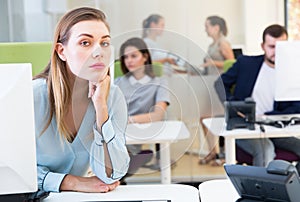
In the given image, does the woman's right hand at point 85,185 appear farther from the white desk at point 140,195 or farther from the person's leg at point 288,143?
the person's leg at point 288,143

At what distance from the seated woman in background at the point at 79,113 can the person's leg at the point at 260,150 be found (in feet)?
5.58

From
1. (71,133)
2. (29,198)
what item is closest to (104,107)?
(71,133)

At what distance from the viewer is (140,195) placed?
1764 mm

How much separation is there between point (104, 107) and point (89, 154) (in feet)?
0.62

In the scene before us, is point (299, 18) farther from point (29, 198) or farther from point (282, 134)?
point (29, 198)

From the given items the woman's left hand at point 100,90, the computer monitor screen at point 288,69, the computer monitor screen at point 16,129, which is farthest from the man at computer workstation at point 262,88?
the computer monitor screen at point 16,129

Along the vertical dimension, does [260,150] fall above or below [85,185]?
below

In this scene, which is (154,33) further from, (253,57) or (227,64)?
(253,57)

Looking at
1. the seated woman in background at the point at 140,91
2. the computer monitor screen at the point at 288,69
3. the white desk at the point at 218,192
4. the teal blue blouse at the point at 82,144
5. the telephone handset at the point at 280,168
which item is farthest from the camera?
the computer monitor screen at the point at 288,69

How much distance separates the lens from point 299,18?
5.14 meters

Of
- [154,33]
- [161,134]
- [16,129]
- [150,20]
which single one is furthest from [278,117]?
[16,129]

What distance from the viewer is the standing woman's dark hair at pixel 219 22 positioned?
4668 mm

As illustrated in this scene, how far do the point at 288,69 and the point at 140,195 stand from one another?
3.54ft

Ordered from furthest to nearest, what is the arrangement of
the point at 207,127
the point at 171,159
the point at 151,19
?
the point at 151,19
the point at 207,127
the point at 171,159
